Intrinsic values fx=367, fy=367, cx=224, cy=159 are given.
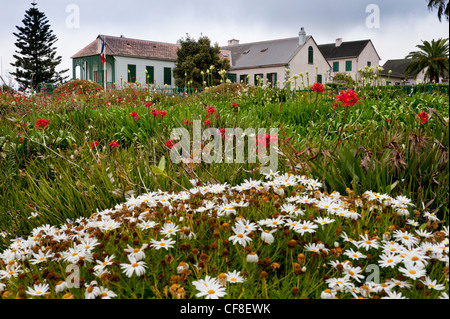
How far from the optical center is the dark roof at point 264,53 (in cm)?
3597

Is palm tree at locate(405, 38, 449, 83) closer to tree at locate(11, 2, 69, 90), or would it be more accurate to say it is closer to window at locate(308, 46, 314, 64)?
window at locate(308, 46, 314, 64)

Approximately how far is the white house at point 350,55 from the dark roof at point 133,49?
18.9 metres

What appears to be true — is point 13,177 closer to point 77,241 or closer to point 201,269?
point 77,241

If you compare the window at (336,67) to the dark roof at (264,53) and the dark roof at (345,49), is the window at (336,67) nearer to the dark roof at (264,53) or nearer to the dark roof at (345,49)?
the dark roof at (345,49)

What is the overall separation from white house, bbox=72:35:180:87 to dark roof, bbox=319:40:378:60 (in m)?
20.6

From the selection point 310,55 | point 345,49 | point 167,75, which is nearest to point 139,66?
point 167,75

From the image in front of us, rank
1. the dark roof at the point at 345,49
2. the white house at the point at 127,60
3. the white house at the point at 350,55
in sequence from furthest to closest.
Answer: the dark roof at the point at 345,49 → the white house at the point at 350,55 → the white house at the point at 127,60

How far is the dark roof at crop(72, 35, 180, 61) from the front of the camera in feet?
112

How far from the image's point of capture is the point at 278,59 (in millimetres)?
36094

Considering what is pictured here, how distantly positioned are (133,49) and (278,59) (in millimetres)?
14147

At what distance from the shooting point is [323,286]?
156cm

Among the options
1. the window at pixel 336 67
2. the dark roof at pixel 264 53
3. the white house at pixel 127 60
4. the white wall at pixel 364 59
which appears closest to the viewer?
the white house at pixel 127 60

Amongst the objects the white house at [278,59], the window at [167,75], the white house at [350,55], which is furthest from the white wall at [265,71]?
the white house at [350,55]
